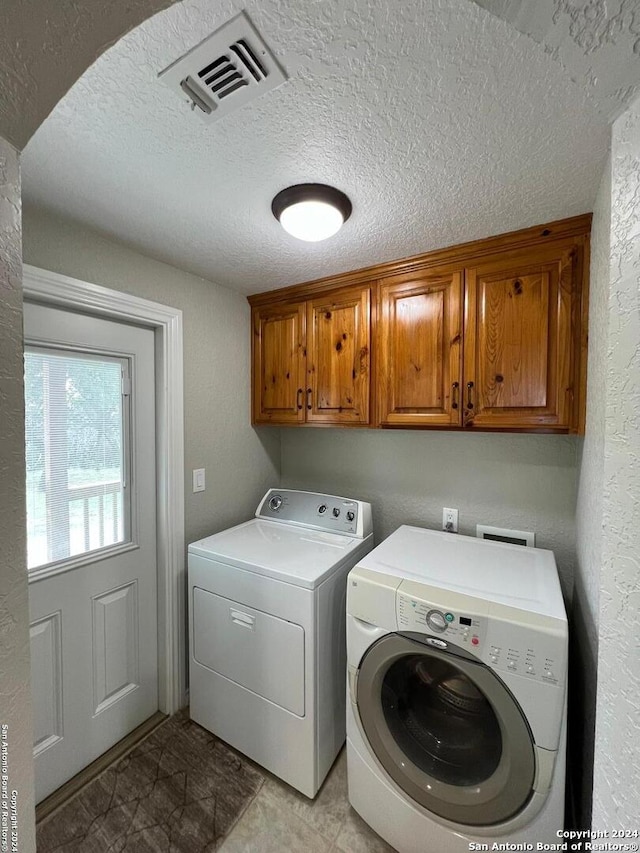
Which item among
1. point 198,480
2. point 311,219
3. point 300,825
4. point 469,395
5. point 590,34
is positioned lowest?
point 300,825

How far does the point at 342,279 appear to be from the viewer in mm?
1809

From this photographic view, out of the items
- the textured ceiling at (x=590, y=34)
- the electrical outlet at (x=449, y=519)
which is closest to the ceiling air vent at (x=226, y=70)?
the textured ceiling at (x=590, y=34)

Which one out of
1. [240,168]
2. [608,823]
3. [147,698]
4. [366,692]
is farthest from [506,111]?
[147,698]

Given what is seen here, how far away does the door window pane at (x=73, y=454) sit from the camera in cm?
134

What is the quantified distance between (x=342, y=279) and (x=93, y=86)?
1.21 metres

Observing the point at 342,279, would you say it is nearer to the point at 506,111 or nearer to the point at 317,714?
the point at 506,111

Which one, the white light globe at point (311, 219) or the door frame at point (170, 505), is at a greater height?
the white light globe at point (311, 219)

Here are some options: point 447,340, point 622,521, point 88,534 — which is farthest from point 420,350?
point 88,534

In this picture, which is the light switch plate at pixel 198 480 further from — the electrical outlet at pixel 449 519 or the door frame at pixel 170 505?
the electrical outlet at pixel 449 519

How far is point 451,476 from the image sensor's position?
73.5 inches

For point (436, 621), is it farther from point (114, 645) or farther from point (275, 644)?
point (114, 645)

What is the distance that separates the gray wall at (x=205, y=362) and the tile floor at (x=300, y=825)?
1145mm

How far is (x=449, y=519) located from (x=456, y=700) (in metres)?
0.83

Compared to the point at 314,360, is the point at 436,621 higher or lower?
lower
